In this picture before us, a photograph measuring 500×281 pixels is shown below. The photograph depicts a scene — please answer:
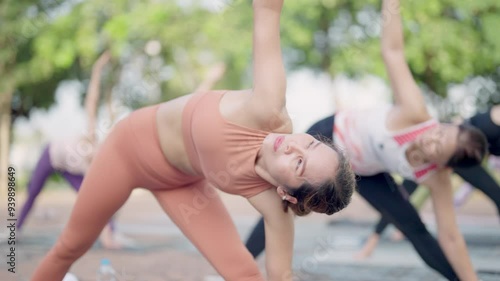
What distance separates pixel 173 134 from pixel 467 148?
58.4 inches

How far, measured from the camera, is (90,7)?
14.7m

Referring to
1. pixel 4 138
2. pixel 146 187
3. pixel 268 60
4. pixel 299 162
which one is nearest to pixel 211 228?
pixel 146 187

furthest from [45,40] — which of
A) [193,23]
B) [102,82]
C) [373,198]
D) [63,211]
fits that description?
[373,198]

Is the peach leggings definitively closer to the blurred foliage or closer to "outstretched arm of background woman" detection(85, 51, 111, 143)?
"outstretched arm of background woman" detection(85, 51, 111, 143)

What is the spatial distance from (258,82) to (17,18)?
13.7 m

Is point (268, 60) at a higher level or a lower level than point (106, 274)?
higher

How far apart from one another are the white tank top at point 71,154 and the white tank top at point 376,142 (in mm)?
2364

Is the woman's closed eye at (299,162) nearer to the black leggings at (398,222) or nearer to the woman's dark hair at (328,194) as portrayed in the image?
the woman's dark hair at (328,194)

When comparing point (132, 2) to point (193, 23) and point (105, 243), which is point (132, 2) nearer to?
point (193, 23)

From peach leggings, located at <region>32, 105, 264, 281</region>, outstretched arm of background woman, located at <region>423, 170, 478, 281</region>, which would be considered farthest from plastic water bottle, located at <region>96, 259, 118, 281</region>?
outstretched arm of background woman, located at <region>423, 170, 478, 281</region>

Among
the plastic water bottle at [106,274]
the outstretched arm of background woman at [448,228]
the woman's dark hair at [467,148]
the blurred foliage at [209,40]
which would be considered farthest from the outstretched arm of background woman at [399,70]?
the blurred foliage at [209,40]

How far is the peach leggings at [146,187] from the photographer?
259cm

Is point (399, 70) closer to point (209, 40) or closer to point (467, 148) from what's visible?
point (467, 148)

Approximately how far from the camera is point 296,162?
7.36 feet
